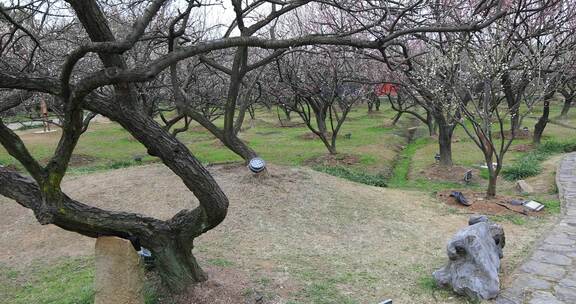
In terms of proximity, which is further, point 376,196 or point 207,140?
point 207,140

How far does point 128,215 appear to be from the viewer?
4336 millimetres

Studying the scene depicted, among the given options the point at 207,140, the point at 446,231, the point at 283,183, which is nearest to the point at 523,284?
the point at 446,231

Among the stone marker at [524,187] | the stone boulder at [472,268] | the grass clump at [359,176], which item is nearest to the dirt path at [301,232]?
the stone boulder at [472,268]

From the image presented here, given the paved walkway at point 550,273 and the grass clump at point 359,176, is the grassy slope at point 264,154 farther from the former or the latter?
the paved walkway at point 550,273

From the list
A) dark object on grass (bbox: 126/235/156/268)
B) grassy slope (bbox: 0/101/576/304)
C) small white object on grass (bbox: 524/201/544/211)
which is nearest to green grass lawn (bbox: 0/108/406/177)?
grassy slope (bbox: 0/101/576/304)

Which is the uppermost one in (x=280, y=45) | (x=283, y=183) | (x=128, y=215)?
(x=280, y=45)

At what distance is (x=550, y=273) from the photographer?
17.6ft

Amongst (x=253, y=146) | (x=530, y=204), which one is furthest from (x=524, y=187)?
(x=253, y=146)

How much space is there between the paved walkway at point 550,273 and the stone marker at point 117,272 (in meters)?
3.62

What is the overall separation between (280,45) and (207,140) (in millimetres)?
15729

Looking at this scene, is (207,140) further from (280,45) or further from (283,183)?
(280,45)

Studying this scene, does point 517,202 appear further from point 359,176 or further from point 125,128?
point 125,128

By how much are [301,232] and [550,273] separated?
345 centimetres

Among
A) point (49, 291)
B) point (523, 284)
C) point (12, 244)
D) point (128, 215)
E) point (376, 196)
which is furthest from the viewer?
point (376, 196)
